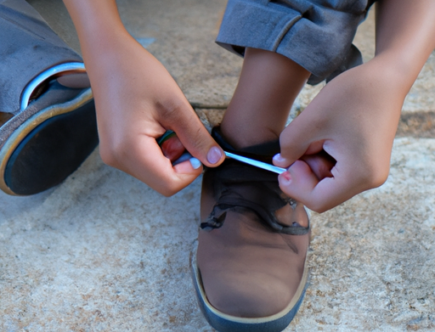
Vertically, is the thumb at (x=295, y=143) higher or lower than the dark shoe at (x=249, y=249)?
higher

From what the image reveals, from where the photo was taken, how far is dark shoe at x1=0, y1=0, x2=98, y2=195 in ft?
2.19

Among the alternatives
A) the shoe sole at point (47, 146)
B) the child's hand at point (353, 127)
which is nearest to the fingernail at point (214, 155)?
the child's hand at point (353, 127)

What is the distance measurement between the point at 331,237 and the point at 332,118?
285 mm

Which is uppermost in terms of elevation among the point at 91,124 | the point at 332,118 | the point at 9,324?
the point at 332,118

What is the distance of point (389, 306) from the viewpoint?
23.6 inches

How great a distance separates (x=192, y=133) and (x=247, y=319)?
273mm

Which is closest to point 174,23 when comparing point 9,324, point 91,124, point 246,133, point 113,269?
point 91,124

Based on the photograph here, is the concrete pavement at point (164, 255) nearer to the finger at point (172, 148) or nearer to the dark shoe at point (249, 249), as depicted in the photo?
the dark shoe at point (249, 249)

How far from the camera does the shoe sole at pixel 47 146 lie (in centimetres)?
66

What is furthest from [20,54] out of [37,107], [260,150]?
[260,150]

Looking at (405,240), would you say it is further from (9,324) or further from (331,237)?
(9,324)

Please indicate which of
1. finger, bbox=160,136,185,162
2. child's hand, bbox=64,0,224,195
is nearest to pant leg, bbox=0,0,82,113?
child's hand, bbox=64,0,224,195

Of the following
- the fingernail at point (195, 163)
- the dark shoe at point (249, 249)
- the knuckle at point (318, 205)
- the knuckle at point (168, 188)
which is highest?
the knuckle at point (318, 205)

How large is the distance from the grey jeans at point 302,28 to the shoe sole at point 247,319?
1.13ft
